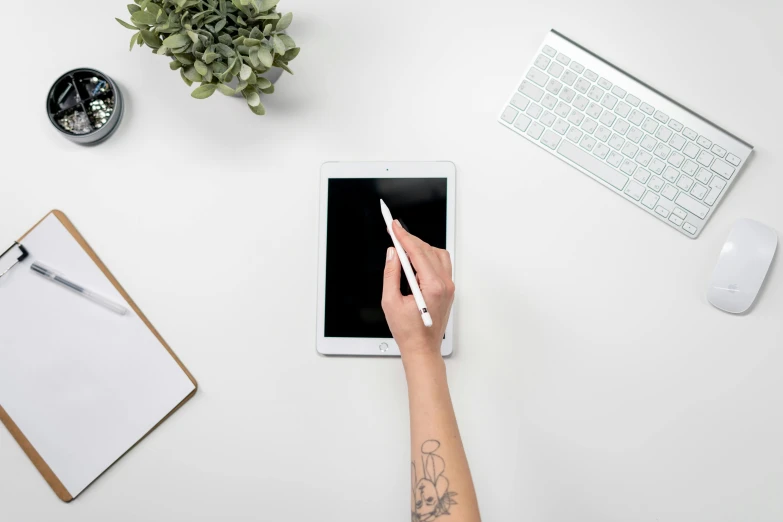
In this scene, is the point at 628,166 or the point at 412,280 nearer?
the point at 412,280

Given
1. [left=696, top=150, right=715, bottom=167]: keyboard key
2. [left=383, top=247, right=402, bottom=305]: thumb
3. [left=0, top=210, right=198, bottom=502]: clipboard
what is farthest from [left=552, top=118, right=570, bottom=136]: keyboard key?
[left=0, top=210, right=198, bottom=502]: clipboard

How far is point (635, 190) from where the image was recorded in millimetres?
848

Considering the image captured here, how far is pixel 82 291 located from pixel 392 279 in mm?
508

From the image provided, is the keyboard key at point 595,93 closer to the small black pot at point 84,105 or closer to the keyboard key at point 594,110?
the keyboard key at point 594,110

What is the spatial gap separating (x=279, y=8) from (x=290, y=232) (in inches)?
14.3

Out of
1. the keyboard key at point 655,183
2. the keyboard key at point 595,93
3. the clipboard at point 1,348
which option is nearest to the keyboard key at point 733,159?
the keyboard key at point 655,183

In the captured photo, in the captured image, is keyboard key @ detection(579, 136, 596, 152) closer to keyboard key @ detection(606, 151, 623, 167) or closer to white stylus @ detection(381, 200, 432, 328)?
keyboard key @ detection(606, 151, 623, 167)

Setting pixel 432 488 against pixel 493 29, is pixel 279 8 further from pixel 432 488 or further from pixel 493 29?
pixel 432 488

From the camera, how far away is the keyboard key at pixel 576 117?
2.82 ft

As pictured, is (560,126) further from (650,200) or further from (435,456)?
(435,456)

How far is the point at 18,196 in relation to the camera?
0.92m

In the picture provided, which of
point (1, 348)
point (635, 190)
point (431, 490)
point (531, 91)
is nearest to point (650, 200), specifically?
point (635, 190)

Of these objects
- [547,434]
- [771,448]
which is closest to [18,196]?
[547,434]

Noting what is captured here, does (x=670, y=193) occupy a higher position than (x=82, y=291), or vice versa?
(x=670, y=193)
